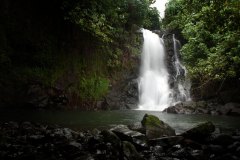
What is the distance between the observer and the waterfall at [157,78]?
2689 centimetres

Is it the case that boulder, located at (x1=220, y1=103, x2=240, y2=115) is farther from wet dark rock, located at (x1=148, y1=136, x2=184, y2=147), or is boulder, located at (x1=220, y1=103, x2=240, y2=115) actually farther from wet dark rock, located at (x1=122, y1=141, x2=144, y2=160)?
wet dark rock, located at (x1=122, y1=141, x2=144, y2=160)

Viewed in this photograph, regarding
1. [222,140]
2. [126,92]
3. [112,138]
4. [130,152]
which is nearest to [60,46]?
[126,92]

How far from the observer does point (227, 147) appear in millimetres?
7793

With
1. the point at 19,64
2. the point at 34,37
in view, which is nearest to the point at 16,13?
the point at 34,37

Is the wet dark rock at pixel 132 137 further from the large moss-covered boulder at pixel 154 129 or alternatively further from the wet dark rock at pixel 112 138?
the large moss-covered boulder at pixel 154 129

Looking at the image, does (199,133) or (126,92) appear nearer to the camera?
(199,133)

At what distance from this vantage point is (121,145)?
732cm

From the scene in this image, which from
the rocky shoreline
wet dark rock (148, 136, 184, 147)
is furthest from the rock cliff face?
wet dark rock (148, 136, 184, 147)

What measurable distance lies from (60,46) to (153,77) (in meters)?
10.8

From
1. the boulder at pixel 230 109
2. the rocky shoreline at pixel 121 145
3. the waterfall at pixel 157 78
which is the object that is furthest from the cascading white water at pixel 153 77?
the rocky shoreline at pixel 121 145

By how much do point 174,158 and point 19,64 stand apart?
14.8m

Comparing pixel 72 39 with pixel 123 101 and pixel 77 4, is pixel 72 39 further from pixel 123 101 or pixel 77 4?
pixel 123 101

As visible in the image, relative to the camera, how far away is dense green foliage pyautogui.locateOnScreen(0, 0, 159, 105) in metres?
18.8

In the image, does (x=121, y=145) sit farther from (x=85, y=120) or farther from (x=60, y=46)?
(x=60, y=46)
